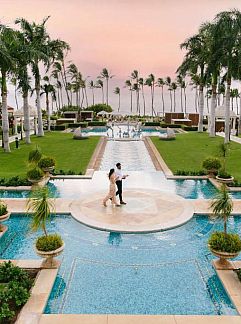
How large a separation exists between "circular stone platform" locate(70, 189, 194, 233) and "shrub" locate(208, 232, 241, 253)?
2837mm

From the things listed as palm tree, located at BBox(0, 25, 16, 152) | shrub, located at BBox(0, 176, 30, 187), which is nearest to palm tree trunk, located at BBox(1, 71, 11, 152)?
palm tree, located at BBox(0, 25, 16, 152)

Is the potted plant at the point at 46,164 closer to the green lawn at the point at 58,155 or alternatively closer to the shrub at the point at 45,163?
the shrub at the point at 45,163

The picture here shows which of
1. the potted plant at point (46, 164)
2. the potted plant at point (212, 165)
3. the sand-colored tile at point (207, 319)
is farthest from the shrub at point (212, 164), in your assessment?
the sand-colored tile at point (207, 319)

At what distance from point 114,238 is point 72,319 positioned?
459 cm

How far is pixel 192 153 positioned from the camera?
27953 mm

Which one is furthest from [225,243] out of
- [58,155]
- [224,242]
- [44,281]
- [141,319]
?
[58,155]

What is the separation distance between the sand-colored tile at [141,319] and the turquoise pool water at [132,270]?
42cm

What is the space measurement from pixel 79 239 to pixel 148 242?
2.20 metres

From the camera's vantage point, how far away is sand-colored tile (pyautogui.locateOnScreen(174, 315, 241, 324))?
739 cm

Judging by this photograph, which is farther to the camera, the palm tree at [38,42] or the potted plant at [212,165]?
the palm tree at [38,42]

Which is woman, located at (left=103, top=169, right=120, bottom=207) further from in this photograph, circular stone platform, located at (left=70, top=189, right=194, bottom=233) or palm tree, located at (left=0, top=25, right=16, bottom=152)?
palm tree, located at (left=0, top=25, right=16, bottom=152)

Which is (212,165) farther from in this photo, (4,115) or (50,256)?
(4,115)

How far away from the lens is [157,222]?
13.0m

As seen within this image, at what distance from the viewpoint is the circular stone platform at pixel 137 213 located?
12.6 metres
